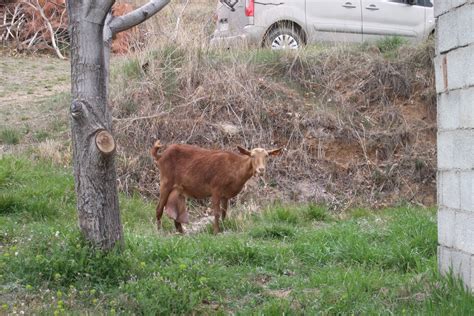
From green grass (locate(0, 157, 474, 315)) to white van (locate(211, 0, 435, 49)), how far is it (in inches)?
296

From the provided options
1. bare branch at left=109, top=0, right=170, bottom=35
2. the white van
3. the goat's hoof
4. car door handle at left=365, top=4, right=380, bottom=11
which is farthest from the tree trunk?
car door handle at left=365, top=4, right=380, bottom=11

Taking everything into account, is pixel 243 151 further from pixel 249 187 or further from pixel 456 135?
pixel 456 135

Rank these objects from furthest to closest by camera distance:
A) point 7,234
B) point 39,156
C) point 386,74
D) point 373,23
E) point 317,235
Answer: point 373,23 → point 386,74 → point 39,156 → point 317,235 → point 7,234

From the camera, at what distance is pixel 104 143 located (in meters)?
7.04

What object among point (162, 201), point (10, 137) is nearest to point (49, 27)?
point (10, 137)

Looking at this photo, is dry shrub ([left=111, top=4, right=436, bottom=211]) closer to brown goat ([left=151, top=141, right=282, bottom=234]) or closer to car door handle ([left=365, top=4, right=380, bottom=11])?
car door handle ([left=365, top=4, right=380, bottom=11])

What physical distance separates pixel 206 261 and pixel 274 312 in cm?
164

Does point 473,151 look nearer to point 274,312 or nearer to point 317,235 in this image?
point 274,312

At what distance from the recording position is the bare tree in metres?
7.08

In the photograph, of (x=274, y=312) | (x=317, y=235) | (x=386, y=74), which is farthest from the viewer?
(x=386, y=74)

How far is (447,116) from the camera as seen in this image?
688 centimetres

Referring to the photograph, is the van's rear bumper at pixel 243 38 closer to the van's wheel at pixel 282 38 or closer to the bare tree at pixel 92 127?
the van's wheel at pixel 282 38

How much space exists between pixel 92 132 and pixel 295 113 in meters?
8.32

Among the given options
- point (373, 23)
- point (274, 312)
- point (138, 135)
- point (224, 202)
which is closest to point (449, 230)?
point (274, 312)
